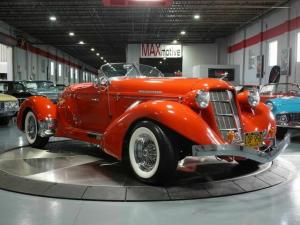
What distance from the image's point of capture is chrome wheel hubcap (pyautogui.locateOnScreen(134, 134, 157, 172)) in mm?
4336

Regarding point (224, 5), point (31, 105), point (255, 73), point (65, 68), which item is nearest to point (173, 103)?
point (31, 105)

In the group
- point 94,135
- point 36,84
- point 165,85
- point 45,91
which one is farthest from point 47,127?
point 36,84

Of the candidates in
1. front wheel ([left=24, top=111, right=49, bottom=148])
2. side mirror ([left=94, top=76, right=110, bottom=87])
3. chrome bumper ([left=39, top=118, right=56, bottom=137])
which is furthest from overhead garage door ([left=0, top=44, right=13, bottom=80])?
side mirror ([left=94, top=76, right=110, bottom=87])

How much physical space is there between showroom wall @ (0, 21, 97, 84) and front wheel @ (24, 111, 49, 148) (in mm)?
15588

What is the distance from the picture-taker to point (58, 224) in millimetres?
3221

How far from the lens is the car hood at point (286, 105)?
26.4 feet

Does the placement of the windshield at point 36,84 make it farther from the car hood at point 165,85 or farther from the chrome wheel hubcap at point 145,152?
the chrome wheel hubcap at point 145,152

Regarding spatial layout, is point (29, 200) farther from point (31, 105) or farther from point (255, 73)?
point (255, 73)

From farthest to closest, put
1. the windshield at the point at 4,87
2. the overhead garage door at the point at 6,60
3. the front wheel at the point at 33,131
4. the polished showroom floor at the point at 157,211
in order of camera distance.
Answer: the overhead garage door at the point at 6,60
the windshield at the point at 4,87
the front wheel at the point at 33,131
the polished showroom floor at the point at 157,211

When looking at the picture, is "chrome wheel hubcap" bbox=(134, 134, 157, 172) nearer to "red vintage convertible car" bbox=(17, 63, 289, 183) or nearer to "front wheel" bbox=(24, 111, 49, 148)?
"red vintage convertible car" bbox=(17, 63, 289, 183)

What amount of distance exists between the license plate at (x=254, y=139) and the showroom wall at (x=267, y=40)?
11288 mm

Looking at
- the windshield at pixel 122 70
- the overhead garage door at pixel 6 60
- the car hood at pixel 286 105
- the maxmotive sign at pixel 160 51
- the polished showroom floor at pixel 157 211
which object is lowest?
the polished showroom floor at pixel 157 211

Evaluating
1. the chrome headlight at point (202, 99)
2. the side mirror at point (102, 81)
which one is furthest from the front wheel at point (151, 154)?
the side mirror at point (102, 81)

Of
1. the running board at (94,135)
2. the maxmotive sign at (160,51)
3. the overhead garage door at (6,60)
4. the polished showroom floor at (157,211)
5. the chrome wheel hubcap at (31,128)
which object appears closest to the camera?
the polished showroom floor at (157,211)
